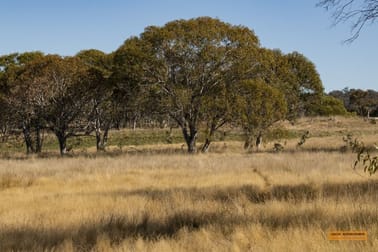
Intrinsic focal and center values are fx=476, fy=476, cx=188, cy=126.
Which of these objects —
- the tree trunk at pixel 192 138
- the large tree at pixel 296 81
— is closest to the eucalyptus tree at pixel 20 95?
the tree trunk at pixel 192 138

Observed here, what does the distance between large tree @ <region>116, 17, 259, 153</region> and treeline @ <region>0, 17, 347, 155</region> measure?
48 millimetres

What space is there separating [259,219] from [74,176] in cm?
924

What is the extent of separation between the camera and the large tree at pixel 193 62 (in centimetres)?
2592

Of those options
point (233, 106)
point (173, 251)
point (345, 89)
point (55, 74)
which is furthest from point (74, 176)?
point (345, 89)

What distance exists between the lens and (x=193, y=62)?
1033 inches

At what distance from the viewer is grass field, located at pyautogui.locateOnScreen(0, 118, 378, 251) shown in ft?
20.3

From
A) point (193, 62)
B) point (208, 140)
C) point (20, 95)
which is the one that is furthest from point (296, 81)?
point (20, 95)

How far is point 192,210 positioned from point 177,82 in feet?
61.8

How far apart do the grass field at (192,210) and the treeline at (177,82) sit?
1165 cm

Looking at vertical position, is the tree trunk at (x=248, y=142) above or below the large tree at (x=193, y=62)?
below

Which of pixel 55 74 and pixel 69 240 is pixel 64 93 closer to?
pixel 55 74

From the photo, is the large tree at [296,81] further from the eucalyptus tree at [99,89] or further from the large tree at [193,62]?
the eucalyptus tree at [99,89]

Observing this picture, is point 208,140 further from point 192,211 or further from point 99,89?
point 192,211

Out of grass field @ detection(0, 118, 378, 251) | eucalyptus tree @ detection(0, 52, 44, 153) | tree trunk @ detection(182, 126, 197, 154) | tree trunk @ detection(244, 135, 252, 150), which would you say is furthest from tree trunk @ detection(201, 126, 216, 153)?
grass field @ detection(0, 118, 378, 251)
